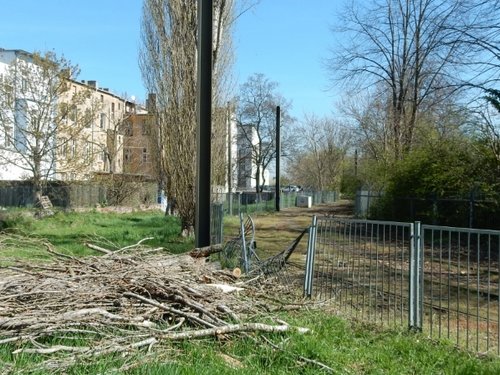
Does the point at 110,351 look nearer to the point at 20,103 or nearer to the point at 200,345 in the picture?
the point at 200,345

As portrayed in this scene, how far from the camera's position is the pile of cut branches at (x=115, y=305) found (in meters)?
5.07

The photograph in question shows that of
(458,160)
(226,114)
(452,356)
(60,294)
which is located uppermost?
(226,114)

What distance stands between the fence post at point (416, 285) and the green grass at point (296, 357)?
252mm

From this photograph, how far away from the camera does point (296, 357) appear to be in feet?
17.1

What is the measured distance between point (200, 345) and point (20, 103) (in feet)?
101

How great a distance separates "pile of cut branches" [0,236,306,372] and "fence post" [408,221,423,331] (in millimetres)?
1705

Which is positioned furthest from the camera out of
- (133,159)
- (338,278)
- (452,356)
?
(133,159)

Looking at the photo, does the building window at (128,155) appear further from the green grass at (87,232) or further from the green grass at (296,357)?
the green grass at (296,357)

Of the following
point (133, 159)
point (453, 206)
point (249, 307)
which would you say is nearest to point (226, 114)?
point (453, 206)

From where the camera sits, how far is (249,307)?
21.4 ft

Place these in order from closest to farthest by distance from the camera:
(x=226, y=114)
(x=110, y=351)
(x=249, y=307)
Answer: (x=110, y=351) → (x=249, y=307) → (x=226, y=114)

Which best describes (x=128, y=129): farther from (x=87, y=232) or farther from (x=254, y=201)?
(x=87, y=232)

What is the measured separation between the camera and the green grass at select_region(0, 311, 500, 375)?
4516mm

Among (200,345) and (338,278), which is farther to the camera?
(338,278)
